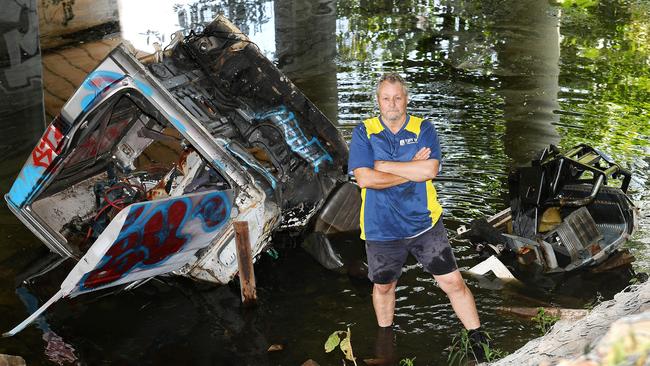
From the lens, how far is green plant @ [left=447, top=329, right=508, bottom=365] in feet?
18.4

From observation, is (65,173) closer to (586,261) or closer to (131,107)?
(131,107)

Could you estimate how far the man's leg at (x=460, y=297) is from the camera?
5.69 m

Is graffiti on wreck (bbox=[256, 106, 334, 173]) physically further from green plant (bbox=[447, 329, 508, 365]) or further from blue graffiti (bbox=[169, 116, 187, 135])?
green plant (bbox=[447, 329, 508, 365])

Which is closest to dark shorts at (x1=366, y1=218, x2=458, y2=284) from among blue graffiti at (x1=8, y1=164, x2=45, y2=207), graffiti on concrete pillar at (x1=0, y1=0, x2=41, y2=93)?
blue graffiti at (x1=8, y1=164, x2=45, y2=207)

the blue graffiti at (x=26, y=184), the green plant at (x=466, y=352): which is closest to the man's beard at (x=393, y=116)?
the green plant at (x=466, y=352)

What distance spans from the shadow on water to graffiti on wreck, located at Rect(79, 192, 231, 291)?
23.4 inches

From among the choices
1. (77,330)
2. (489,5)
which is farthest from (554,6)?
(77,330)

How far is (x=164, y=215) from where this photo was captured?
643 centimetres

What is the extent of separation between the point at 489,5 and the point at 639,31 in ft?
13.3

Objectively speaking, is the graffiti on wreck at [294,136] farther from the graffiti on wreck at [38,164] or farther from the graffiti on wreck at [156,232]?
the graffiti on wreck at [38,164]

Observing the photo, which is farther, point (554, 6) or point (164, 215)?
point (554, 6)

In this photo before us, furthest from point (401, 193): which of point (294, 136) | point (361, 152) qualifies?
point (294, 136)

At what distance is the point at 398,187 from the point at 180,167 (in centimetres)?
313

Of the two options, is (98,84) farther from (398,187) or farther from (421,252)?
(421,252)
